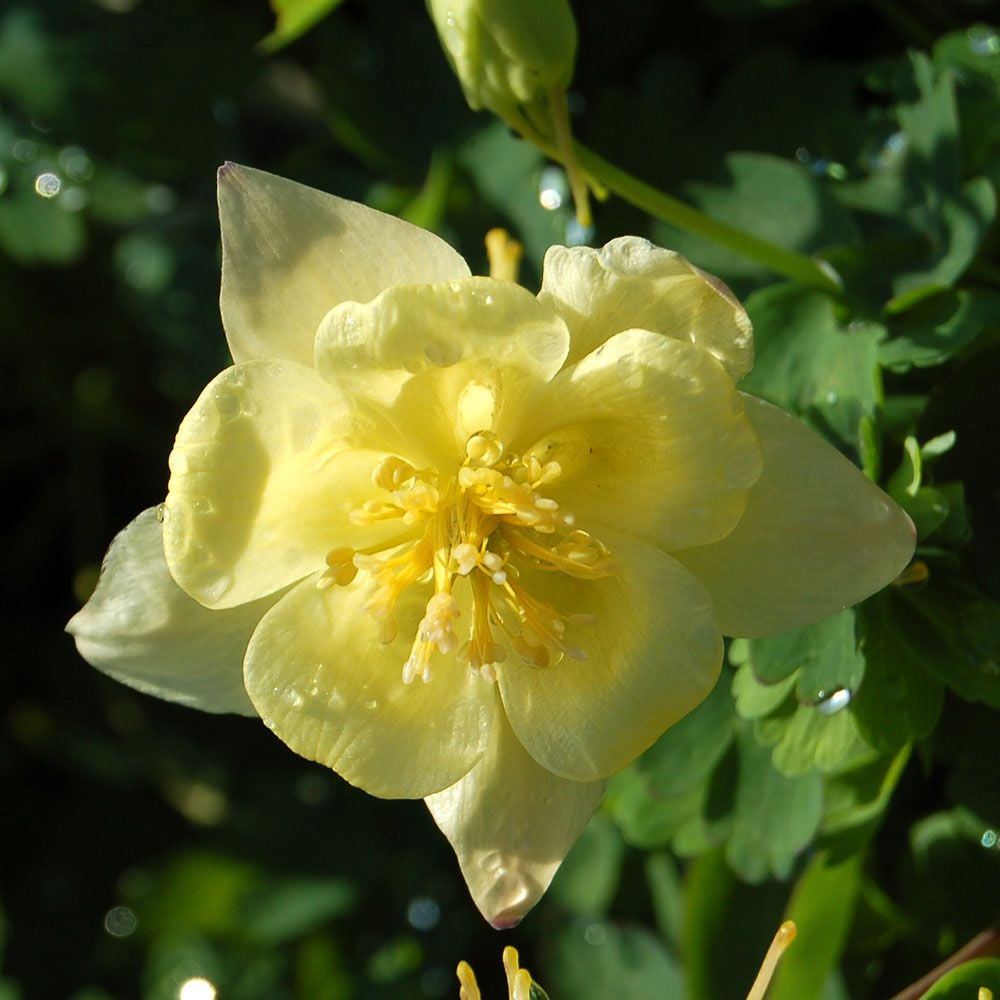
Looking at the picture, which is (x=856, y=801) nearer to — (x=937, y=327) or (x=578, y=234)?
(x=937, y=327)

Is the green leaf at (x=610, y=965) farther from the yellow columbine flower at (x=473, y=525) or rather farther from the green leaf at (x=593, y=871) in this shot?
the yellow columbine flower at (x=473, y=525)

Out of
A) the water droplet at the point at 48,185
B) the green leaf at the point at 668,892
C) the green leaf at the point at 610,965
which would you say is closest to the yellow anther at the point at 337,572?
the green leaf at the point at 668,892

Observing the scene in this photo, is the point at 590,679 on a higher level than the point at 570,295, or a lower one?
lower

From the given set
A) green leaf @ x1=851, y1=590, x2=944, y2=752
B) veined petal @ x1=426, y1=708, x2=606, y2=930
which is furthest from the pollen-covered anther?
green leaf @ x1=851, y1=590, x2=944, y2=752

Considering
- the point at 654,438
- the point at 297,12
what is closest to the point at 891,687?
the point at 654,438

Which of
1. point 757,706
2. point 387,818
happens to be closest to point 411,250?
point 757,706

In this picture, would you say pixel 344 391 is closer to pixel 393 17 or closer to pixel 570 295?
pixel 570 295
